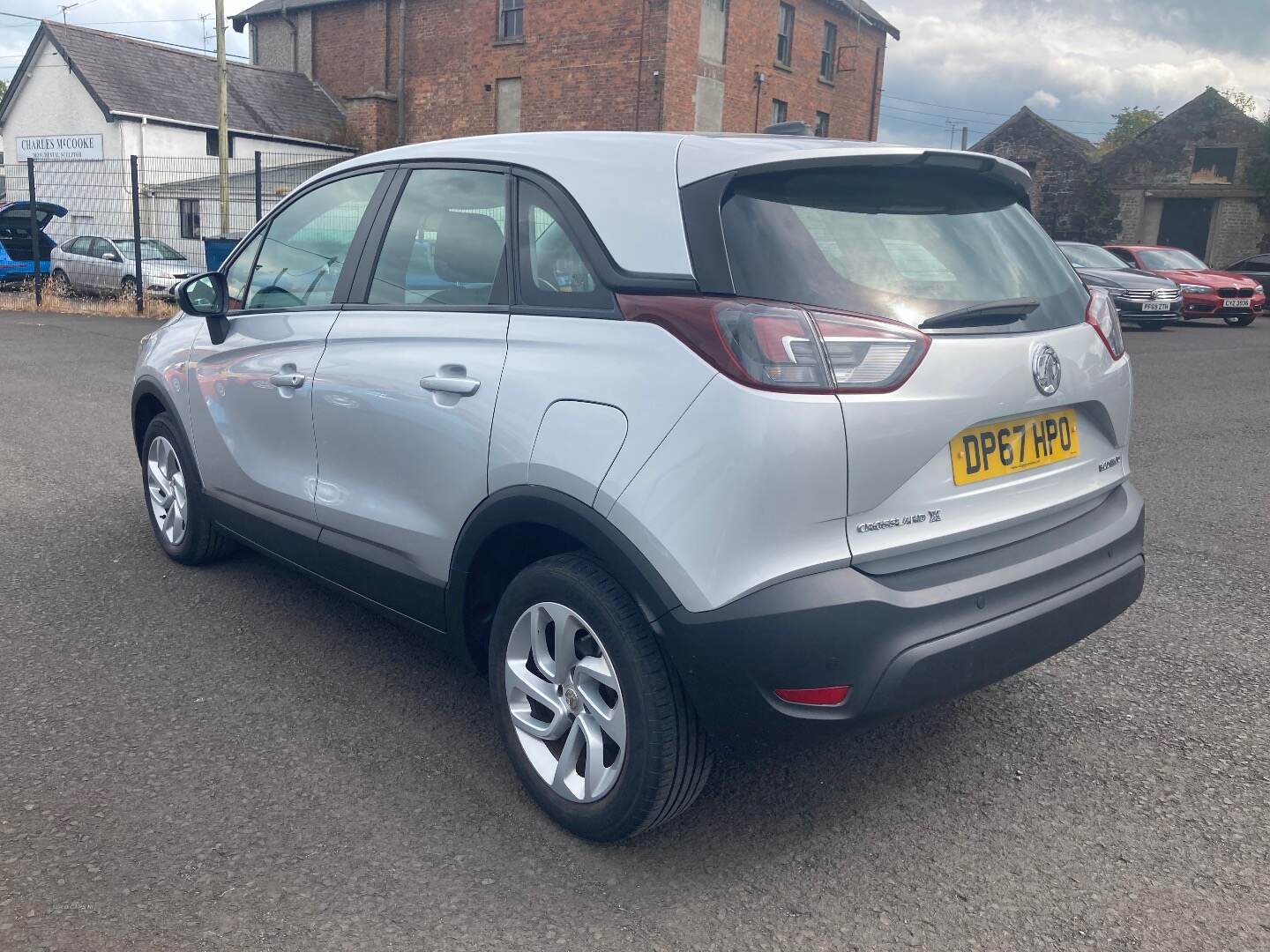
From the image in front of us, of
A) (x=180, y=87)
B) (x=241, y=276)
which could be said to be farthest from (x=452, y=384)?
(x=180, y=87)

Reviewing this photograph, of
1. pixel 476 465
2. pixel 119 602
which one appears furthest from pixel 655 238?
pixel 119 602

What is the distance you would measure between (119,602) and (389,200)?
2.11 meters

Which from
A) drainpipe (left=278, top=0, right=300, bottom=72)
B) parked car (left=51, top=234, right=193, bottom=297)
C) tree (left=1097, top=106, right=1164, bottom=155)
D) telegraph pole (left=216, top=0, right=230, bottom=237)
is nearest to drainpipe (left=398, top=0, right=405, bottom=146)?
drainpipe (left=278, top=0, right=300, bottom=72)

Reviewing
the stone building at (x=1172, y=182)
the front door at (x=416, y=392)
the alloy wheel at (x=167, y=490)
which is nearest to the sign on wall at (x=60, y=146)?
the stone building at (x=1172, y=182)

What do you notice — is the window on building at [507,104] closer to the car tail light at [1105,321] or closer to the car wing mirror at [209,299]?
the car wing mirror at [209,299]

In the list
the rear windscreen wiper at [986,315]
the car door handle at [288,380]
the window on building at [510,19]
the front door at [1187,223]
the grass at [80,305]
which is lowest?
the grass at [80,305]

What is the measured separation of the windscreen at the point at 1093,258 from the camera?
67.3ft

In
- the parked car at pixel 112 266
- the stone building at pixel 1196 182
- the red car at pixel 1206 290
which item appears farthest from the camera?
the stone building at pixel 1196 182

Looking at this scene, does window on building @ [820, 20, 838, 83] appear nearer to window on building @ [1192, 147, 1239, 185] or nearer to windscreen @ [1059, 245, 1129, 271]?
window on building @ [1192, 147, 1239, 185]

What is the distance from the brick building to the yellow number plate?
24.1 metres

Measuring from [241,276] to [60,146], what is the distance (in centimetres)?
3530

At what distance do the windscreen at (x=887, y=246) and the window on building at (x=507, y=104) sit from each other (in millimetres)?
30219

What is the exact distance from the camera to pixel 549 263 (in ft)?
9.43

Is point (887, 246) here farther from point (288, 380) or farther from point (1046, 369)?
point (288, 380)
